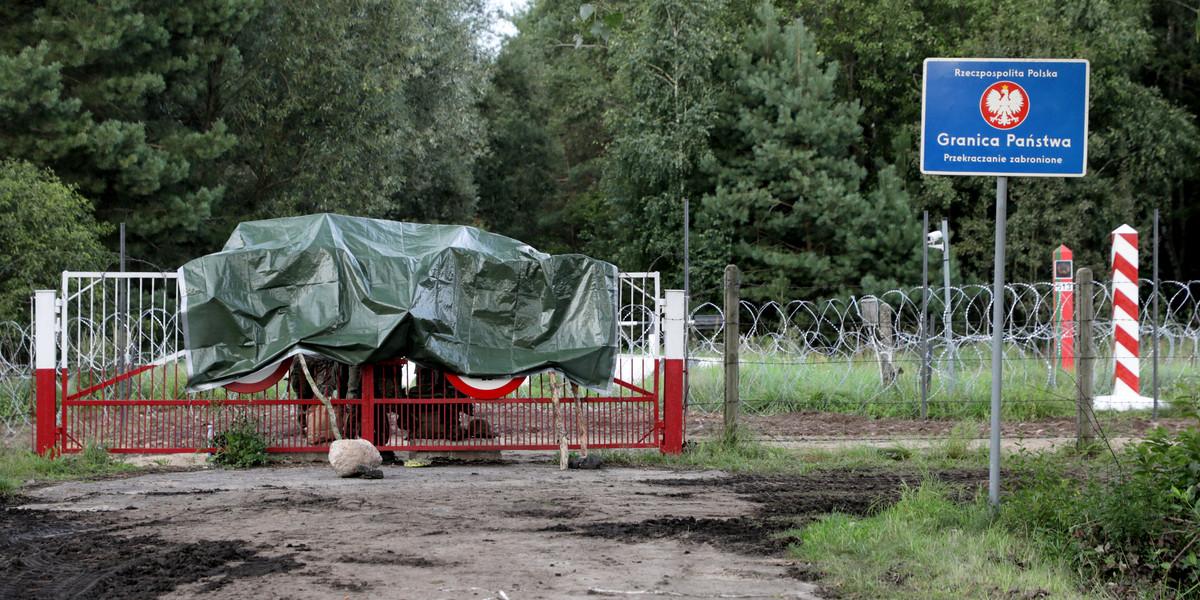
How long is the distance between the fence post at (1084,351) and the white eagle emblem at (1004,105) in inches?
176

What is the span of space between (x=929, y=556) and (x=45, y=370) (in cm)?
876

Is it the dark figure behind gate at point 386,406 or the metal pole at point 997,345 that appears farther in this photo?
the dark figure behind gate at point 386,406

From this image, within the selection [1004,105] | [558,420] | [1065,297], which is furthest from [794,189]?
[1004,105]

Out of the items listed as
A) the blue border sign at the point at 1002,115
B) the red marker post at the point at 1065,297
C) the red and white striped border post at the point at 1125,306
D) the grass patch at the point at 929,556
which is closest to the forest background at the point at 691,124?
the red marker post at the point at 1065,297

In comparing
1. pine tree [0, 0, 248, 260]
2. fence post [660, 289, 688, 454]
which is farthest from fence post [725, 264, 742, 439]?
pine tree [0, 0, 248, 260]

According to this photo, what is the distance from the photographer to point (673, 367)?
11031 mm

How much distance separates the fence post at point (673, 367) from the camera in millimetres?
10984

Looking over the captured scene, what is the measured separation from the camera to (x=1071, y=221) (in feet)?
93.2

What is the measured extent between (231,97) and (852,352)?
19346 mm

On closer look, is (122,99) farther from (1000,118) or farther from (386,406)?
(1000,118)

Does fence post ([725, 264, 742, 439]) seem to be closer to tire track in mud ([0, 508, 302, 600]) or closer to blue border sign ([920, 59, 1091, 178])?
blue border sign ([920, 59, 1091, 178])

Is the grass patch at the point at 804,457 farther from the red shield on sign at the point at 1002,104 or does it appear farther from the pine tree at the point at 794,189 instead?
the pine tree at the point at 794,189

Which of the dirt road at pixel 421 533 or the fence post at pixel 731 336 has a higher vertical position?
the fence post at pixel 731 336

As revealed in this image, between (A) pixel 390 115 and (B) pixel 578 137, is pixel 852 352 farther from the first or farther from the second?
(B) pixel 578 137
